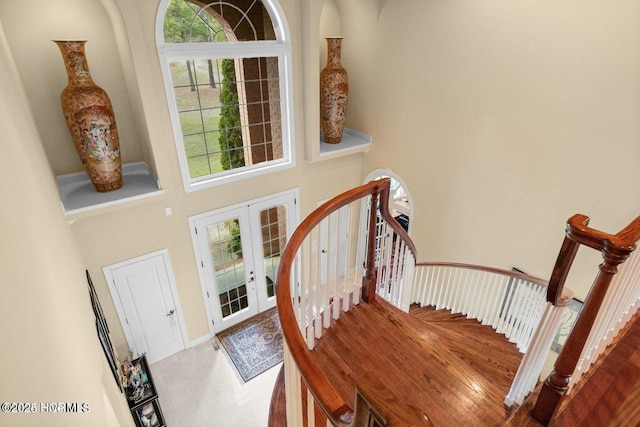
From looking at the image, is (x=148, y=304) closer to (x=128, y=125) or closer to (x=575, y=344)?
(x=128, y=125)

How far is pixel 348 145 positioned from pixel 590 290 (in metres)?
4.39

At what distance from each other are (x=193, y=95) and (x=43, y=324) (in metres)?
3.63

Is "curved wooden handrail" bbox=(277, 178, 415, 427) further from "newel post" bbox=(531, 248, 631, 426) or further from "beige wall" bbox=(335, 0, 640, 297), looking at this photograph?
"beige wall" bbox=(335, 0, 640, 297)

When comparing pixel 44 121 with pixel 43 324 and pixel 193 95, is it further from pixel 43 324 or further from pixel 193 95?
pixel 43 324

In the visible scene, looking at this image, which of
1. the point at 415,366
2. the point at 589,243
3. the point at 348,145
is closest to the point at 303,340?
the point at 589,243

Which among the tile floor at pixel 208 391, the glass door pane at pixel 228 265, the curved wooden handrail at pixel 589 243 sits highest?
the curved wooden handrail at pixel 589 243

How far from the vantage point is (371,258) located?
2.55m

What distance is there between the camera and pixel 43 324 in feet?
4.14

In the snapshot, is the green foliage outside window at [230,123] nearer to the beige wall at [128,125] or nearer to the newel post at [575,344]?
the beige wall at [128,125]

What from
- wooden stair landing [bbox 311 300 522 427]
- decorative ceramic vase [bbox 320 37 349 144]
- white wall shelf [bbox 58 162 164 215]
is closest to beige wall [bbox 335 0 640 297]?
decorative ceramic vase [bbox 320 37 349 144]

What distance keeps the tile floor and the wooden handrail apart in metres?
3.56

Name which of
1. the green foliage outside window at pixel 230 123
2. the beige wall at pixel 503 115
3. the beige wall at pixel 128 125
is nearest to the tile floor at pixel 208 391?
the beige wall at pixel 128 125

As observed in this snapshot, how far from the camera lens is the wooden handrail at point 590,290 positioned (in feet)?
4.48

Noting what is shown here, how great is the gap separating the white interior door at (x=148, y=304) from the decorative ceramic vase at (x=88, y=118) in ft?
3.69
